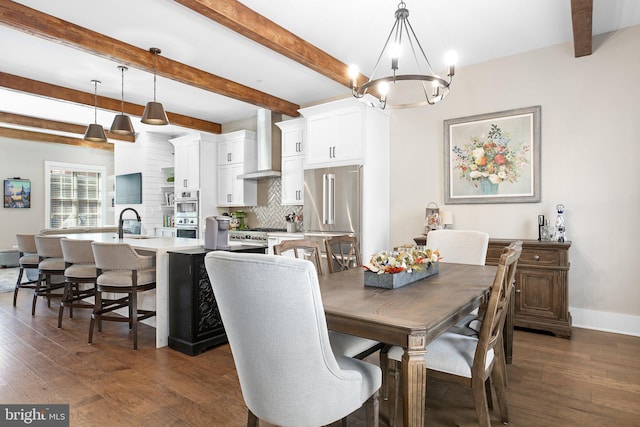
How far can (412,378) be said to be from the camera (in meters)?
1.35

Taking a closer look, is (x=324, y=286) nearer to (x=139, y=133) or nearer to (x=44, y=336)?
(x=44, y=336)

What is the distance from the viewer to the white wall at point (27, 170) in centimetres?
785

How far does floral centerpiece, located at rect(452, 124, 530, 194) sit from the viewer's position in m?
3.98

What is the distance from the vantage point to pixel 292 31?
3.50 meters

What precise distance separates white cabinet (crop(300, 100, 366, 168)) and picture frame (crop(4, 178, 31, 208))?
6.87 m

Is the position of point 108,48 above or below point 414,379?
above

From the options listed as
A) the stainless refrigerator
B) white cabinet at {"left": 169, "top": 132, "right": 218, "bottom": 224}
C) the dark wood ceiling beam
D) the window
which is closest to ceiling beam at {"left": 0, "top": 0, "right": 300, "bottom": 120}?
the stainless refrigerator

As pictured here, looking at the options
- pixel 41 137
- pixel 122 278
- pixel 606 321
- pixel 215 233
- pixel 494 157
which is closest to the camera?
pixel 122 278

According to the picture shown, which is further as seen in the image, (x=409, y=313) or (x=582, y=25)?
(x=582, y=25)

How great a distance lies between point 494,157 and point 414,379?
339cm

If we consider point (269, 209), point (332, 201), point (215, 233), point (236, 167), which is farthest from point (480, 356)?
point (236, 167)

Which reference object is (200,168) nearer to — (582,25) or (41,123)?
(41,123)

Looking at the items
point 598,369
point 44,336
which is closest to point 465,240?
point 598,369

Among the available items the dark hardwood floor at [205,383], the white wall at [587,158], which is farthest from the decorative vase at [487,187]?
the dark hardwood floor at [205,383]
